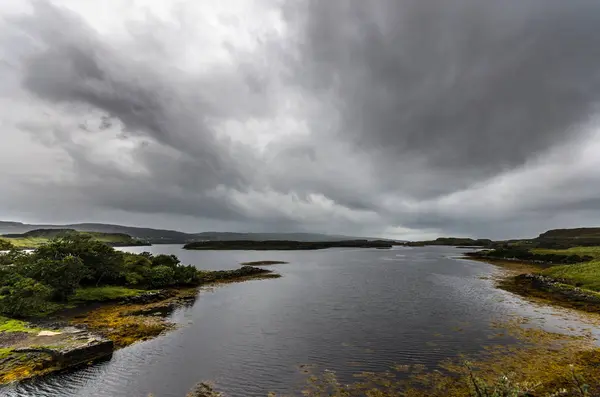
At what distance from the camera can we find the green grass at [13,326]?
32.8 m

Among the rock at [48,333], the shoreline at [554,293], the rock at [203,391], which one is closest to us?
the rock at [203,391]

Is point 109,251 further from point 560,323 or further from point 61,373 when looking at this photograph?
point 560,323

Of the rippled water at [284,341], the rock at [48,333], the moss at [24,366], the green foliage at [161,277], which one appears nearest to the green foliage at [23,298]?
the rock at [48,333]

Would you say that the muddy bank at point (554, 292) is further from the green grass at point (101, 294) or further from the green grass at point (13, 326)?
the green grass at point (101, 294)

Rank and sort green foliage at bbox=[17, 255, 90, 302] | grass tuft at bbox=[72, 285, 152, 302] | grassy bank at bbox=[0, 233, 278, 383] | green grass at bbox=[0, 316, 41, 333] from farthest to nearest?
grass tuft at bbox=[72, 285, 152, 302]
green foliage at bbox=[17, 255, 90, 302]
green grass at bbox=[0, 316, 41, 333]
grassy bank at bbox=[0, 233, 278, 383]

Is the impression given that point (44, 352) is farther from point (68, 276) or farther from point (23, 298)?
point (68, 276)

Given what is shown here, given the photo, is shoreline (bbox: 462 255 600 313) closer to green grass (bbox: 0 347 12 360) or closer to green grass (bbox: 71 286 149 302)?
green grass (bbox: 0 347 12 360)

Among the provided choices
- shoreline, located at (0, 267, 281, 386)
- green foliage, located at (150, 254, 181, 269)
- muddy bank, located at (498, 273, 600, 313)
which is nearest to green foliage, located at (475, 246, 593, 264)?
muddy bank, located at (498, 273, 600, 313)

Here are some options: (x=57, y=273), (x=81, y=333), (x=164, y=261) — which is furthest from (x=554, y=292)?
(x=57, y=273)

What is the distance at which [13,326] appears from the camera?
33.9 metres

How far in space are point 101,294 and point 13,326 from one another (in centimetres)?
1953

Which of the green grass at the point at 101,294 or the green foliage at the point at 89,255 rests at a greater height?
the green foliage at the point at 89,255

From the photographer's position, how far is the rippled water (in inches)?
968

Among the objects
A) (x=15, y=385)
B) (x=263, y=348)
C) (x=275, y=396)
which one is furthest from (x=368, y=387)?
(x=15, y=385)
